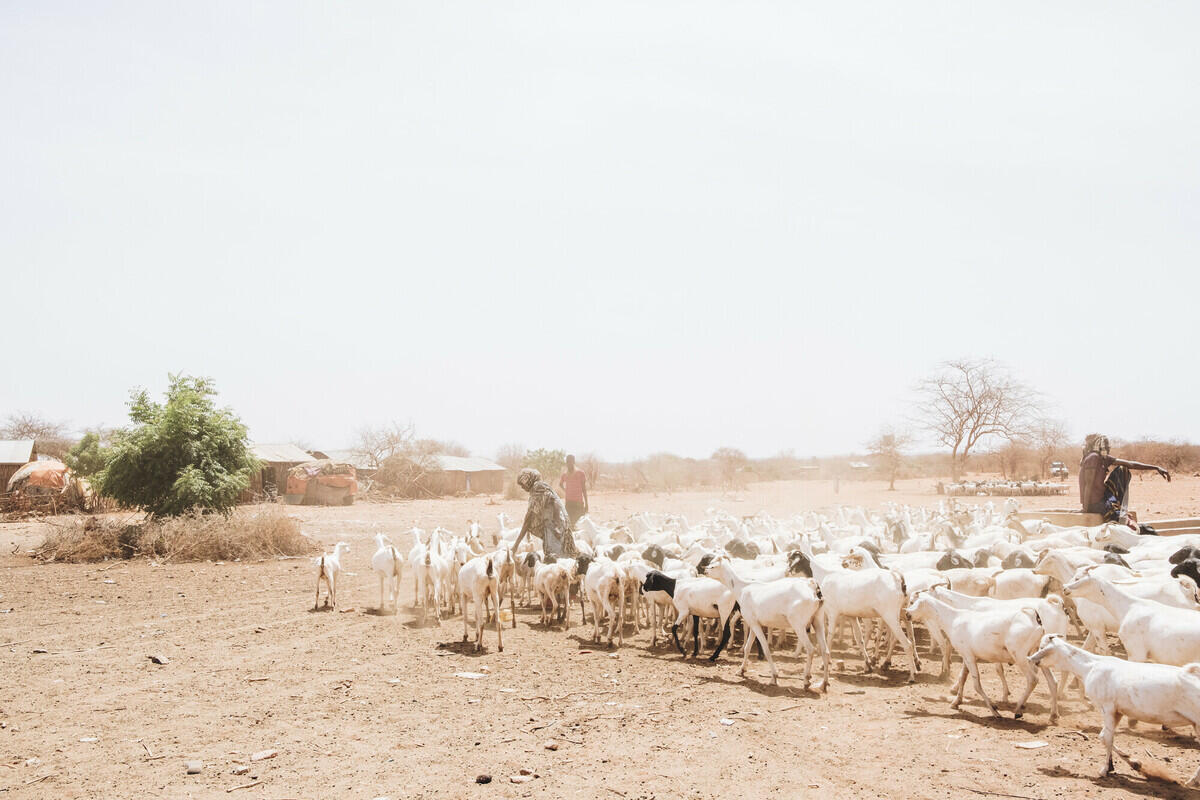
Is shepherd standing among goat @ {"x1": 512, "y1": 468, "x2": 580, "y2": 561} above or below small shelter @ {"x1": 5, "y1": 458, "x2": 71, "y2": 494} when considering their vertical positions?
below

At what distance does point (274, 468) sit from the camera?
37.4m

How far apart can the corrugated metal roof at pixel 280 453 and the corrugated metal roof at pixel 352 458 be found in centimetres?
266

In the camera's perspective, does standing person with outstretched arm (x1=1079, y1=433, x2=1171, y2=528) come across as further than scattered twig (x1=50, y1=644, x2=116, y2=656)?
Yes

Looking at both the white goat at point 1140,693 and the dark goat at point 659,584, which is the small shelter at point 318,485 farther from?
the white goat at point 1140,693

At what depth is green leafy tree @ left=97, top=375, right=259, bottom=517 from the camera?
66.1 feet

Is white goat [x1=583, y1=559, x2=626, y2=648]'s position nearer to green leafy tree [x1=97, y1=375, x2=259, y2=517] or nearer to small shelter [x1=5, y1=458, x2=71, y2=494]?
green leafy tree [x1=97, y1=375, x2=259, y2=517]

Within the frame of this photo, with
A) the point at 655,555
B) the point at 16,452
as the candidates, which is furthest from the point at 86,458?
the point at 655,555

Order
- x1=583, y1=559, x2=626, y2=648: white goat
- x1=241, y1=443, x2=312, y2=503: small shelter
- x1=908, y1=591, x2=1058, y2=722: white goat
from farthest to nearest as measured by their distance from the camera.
→ 1. x1=241, y1=443, x2=312, y2=503: small shelter
2. x1=583, y1=559, x2=626, y2=648: white goat
3. x1=908, y1=591, x2=1058, y2=722: white goat

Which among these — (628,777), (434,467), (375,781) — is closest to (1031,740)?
(628,777)

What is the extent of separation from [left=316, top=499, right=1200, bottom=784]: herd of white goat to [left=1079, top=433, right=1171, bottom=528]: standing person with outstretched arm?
1322 mm

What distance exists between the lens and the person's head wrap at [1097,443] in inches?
535

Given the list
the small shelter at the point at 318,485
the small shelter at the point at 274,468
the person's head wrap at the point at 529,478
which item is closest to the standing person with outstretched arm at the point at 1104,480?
the person's head wrap at the point at 529,478

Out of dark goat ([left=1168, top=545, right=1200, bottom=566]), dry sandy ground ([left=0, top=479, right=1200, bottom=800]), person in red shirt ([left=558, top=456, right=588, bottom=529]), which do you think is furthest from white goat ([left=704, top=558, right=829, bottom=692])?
person in red shirt ([left=558, top=456, right=588, bottom=529])

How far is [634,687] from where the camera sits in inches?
318
